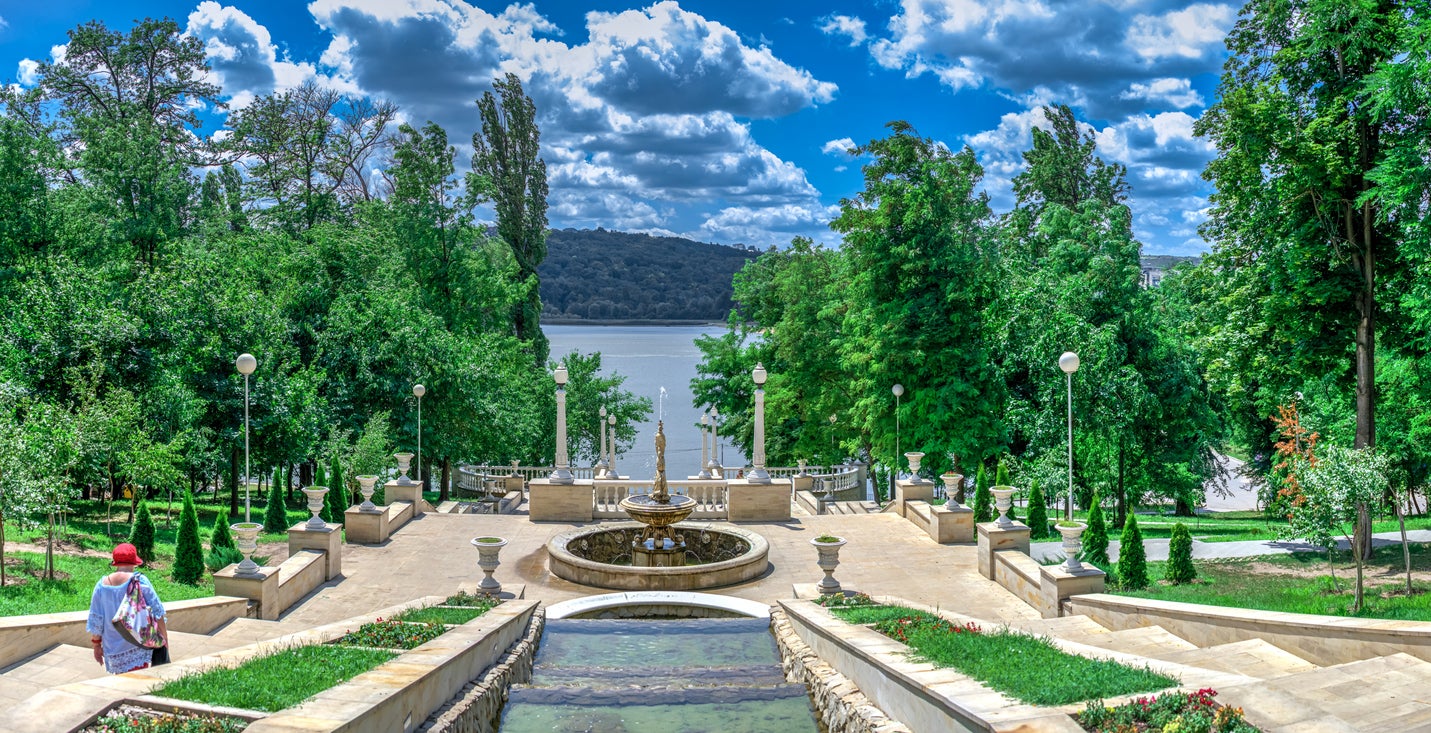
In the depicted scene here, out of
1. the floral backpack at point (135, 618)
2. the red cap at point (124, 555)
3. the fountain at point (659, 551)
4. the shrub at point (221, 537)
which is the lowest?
the fountain at point (659, 551)

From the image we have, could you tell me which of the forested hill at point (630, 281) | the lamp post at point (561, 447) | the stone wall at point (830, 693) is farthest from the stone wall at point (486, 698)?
the forested hill at point (630, 281)

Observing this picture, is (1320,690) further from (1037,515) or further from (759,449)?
(759,449)

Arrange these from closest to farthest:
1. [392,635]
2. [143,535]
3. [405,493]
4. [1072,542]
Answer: [392,635]
[1072,542]
[143,535]
[405,493]

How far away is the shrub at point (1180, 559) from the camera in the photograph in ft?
50.7

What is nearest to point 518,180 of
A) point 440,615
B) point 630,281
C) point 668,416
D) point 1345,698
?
point 440,615

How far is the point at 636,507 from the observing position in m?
17.4

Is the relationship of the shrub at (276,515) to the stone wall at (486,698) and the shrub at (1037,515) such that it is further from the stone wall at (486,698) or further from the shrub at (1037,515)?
the shrub at (1037,515)

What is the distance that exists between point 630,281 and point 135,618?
158953 mm

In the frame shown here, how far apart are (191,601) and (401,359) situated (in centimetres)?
1840

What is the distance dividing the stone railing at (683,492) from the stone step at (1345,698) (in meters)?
15.3

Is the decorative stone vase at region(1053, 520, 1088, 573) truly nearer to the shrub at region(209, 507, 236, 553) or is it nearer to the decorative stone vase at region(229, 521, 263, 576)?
the decorative stone vase at region(229, 521, 263, 576)

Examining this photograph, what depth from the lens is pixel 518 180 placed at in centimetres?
4531

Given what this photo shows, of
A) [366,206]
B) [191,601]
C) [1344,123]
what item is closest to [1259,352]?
[1344,123]

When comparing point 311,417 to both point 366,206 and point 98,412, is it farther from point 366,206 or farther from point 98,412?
point 366,206
